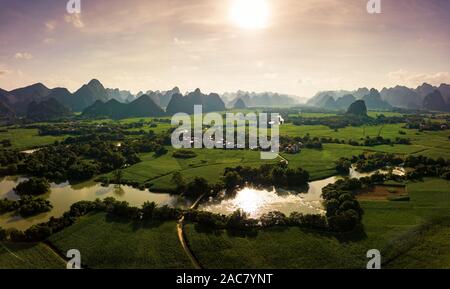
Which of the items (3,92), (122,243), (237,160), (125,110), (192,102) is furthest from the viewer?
(3,92)

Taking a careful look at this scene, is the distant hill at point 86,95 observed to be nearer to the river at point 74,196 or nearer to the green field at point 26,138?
the green field at point 26,138

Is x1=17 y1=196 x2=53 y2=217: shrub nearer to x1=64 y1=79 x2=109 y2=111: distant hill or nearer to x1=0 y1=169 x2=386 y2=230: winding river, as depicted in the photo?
x1=0 y1=169 x2=386 y2=230: winding river

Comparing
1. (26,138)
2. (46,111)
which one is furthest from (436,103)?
(26,138)

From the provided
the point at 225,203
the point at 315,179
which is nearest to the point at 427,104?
the point at 315,179

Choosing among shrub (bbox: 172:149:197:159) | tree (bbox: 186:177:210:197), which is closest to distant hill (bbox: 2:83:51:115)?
shrub (bbox: 172:149:197:159)

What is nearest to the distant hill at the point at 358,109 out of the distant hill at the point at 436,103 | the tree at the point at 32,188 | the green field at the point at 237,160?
the green field at the point at 237,160

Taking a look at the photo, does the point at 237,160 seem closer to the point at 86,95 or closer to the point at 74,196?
the point at 74,196
